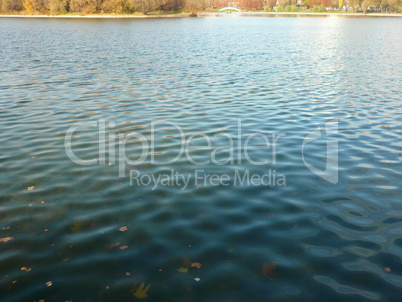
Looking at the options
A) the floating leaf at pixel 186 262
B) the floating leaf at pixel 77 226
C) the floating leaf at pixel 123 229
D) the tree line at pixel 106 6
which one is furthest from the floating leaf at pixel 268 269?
the tree line at pixel 106 6

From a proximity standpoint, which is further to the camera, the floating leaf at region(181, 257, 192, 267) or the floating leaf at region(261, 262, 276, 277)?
the floating leaf at region(181, 257, 192, 267)

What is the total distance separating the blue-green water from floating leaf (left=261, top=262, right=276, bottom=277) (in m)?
0.04

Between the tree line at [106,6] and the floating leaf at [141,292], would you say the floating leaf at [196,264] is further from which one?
the tree line at [106,6]

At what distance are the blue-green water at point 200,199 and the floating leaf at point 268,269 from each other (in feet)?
0.12

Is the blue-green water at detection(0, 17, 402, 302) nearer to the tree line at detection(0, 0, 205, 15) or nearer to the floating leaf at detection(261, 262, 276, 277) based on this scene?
the floating leaf at detection(261, 262, 276, 277)

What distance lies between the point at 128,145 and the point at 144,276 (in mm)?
6404

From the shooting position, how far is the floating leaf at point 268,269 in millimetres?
5434

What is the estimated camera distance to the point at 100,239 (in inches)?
248

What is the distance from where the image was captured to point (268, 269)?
218 inches

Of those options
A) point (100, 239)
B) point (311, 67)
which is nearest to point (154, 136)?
point (100, 239)

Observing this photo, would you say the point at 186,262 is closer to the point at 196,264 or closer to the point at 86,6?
the point at 196,264

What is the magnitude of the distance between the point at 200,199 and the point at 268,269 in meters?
2.66

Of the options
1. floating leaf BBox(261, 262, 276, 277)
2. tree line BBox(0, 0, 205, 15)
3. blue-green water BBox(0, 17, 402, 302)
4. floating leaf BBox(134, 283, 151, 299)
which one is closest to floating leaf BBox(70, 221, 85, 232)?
blue-green water BBox(0, 17, 402, 302)

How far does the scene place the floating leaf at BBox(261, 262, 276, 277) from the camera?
5.43m
